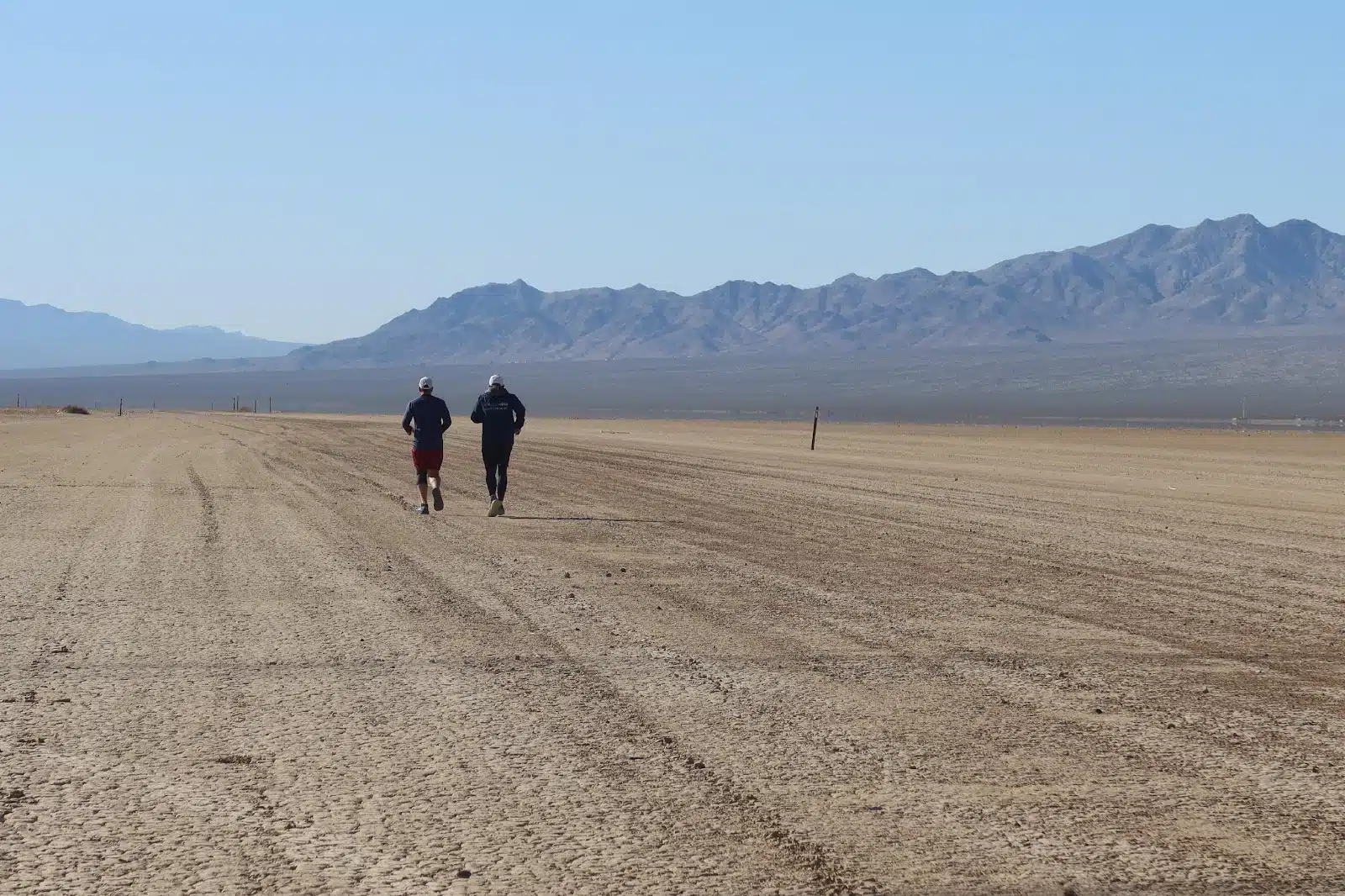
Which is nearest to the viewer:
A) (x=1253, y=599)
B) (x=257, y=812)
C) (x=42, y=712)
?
(x=257, y=812)

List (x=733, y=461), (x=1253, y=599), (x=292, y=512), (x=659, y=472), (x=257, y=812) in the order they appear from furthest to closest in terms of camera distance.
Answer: (x=733, y=461), (x=659, y=472), (x=292, y=512), (x=1253, y=599), (x=257, y=812)

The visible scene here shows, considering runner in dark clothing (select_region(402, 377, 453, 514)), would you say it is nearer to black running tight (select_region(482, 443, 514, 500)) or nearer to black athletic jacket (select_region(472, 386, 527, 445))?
black athletic jacket (select_region(472, 386, 527, 445))

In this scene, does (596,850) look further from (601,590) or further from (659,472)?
(659,472)

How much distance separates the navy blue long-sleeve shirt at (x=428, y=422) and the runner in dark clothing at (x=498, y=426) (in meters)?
0.50

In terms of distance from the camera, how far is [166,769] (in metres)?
6.34

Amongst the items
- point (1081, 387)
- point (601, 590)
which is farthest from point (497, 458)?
point (1081, 387)

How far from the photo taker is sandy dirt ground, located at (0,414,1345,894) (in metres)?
5.32

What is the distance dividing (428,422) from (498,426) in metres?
0.95

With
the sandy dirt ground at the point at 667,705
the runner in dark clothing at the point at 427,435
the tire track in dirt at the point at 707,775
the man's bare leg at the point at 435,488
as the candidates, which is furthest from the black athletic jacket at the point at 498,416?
the tire track in dirt at the point at 707,775

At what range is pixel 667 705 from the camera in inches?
305

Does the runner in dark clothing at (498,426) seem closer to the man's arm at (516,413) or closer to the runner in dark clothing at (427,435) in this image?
the man's arm at (516,413)

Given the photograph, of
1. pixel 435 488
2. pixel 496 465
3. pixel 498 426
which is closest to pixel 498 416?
pixel 498 426

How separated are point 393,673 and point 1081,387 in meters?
122

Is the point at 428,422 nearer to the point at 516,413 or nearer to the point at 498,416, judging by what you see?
the point at 498,416
